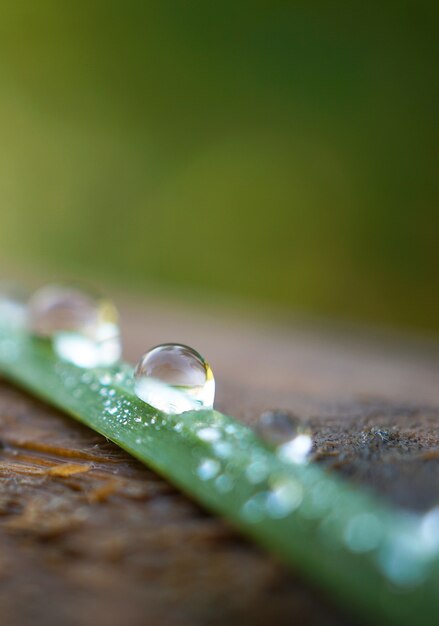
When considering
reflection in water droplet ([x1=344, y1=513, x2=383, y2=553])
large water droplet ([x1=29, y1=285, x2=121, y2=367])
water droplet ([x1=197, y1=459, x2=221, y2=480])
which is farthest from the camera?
large water droplet ([x1=29, y1=285, x2=121, y2=367])

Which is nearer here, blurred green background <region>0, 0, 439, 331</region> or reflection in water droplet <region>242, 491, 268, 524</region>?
reflection in water droplet <region>242, 491, 268, 524</region>

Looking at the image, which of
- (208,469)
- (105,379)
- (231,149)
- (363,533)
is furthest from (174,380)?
(231,149)

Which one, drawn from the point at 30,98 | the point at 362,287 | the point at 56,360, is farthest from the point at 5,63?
the point at 56,360

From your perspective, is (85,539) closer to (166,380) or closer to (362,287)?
(166,380)

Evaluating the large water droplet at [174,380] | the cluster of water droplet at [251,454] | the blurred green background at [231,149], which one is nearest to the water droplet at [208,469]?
the cluster of water droplet at [251,454]

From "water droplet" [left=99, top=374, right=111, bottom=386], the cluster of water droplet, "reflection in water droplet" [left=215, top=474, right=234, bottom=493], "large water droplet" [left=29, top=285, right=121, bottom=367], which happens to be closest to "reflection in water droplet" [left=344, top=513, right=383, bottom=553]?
the cluster of water droplet

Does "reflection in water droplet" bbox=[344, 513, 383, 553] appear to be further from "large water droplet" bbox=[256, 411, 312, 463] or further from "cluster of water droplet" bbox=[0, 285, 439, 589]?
"large water droplet" bbox=[256, 411, 312, 463]

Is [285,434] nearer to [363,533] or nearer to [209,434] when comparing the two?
[209,434]
